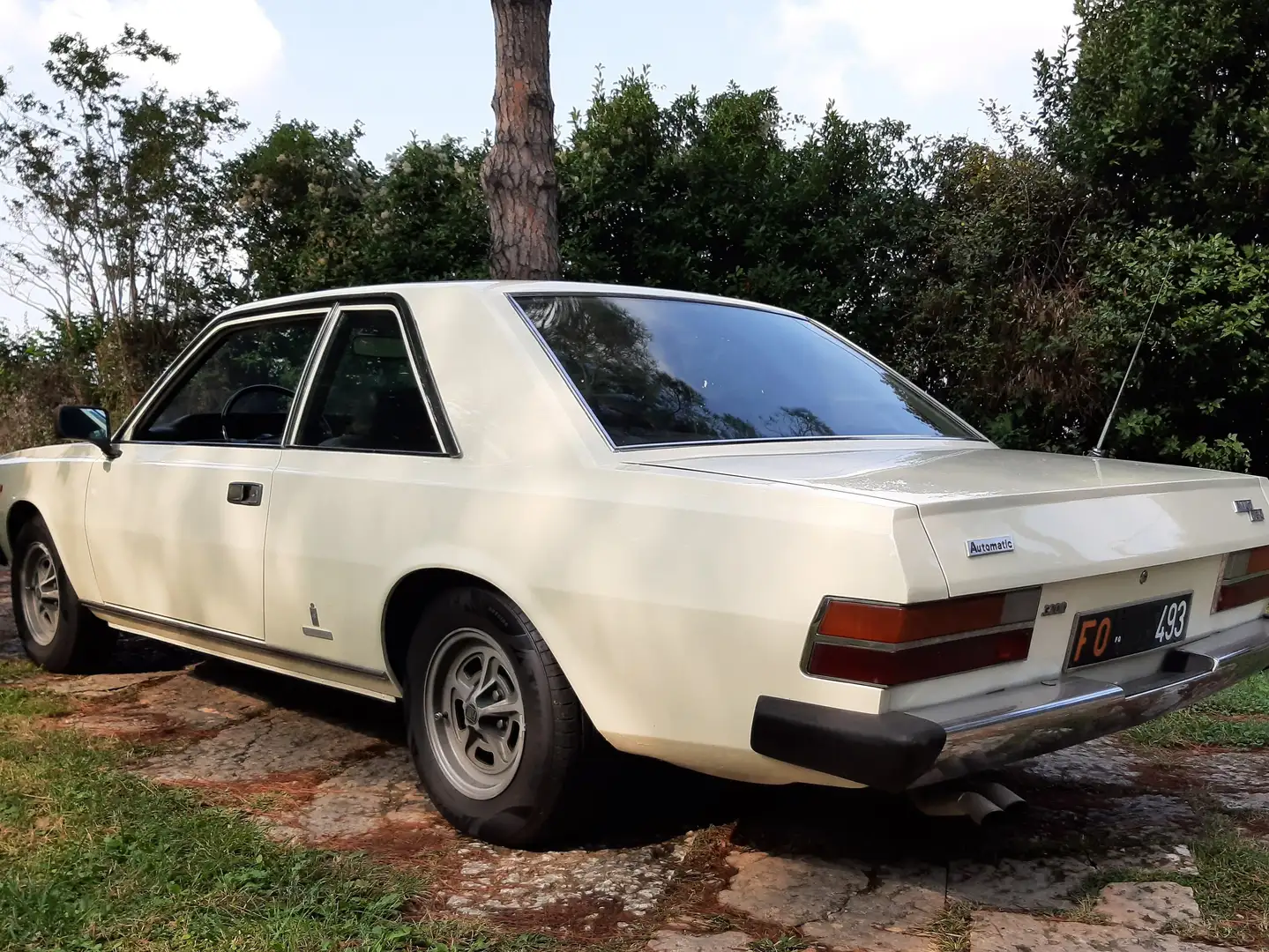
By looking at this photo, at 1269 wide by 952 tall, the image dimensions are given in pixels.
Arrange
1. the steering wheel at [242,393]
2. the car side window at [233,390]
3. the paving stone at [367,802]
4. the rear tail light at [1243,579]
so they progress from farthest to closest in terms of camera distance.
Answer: the steering wheel at [242,393], the car side window at [233,390], the paving stone at [367,802], the rear tail light at [1243,579]

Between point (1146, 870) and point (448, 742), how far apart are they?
1.88m

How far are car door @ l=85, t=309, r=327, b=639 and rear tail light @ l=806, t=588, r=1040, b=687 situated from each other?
83.1 inches

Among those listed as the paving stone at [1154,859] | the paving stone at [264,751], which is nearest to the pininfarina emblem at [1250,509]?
the paving stone at [1154,859]

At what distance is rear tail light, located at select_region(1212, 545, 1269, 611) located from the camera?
3.12m

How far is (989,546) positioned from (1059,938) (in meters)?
0.92

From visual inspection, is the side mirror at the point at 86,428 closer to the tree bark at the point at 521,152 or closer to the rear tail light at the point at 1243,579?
the tree bark at the point at 521,152

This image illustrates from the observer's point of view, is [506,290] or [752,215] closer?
[506,290]

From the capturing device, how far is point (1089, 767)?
3939 millimetres

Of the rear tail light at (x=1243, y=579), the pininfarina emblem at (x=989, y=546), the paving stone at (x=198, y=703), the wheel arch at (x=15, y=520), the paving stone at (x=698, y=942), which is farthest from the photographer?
the wheel arch at (x=15, y=520)

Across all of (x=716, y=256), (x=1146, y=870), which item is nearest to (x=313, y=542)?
(x=1146, y=870)

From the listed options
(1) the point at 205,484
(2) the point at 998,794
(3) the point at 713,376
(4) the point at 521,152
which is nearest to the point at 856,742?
(2) the point at 998,794

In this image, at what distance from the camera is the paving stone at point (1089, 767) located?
379cm

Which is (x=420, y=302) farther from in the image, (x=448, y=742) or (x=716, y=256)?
(x=716, y=256)

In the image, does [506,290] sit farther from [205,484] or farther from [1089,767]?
[1089,767]
